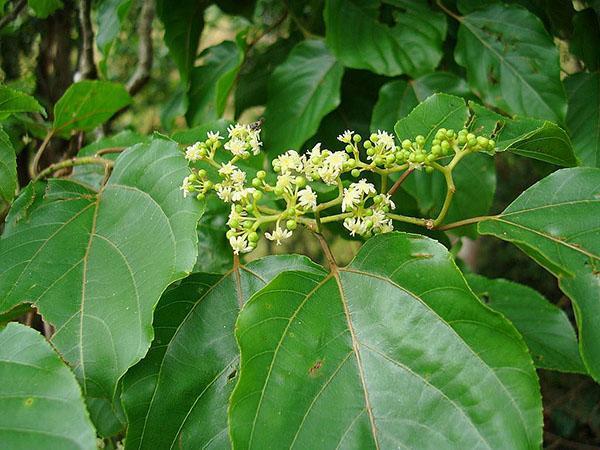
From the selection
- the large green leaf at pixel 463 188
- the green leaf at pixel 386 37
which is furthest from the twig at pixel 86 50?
the large green leaf at pixel 463 188

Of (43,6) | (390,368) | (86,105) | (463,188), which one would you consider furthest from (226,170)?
(43,6)

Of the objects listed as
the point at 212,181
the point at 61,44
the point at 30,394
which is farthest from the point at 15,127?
the point at 30,394

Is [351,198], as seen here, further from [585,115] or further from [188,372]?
[585,115]

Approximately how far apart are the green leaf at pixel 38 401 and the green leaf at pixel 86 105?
1.82 feet

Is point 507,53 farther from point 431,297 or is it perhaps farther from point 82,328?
point 82,328

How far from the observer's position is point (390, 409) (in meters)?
0.59

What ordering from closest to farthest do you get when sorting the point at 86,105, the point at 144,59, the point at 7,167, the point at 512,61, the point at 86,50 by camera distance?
the point at 7,167, the point at 86,105, the point at 512,61, the point at 86,50, the point at 144,59

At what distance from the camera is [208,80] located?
4.89ft

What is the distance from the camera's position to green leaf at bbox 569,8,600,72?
1.26 metres

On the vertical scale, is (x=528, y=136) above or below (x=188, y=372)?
above

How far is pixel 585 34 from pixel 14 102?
109 cm

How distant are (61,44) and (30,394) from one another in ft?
4.73

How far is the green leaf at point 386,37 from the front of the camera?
1.21m

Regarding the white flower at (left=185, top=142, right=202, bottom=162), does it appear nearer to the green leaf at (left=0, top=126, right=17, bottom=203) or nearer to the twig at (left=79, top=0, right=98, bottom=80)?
the green leaf at (left=0, top=126, right=17, bottom=203)
